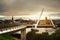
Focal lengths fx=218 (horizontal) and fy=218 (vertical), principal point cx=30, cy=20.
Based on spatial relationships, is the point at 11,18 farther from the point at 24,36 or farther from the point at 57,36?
the point at 57,36

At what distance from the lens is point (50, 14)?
4.62 meters

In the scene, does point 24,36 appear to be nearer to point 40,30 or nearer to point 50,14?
point 40,30

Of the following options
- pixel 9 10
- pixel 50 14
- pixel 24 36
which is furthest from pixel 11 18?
pixel 50 14

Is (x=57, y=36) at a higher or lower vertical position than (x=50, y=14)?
lower

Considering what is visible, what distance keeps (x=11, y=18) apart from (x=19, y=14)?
0.19 metres

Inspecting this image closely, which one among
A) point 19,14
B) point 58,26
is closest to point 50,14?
point 58,26

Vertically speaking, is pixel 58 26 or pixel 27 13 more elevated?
pixel 27 13

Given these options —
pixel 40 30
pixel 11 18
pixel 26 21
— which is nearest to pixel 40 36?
pixel 40 30

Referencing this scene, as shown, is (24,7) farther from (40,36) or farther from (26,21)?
(40,36)

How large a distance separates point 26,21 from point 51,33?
592 mm

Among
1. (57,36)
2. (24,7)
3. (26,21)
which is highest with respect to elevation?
(24,7)

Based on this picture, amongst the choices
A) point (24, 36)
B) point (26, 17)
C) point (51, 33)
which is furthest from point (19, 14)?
point (51, 33)

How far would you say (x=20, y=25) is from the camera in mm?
4652

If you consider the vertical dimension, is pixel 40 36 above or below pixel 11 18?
below
